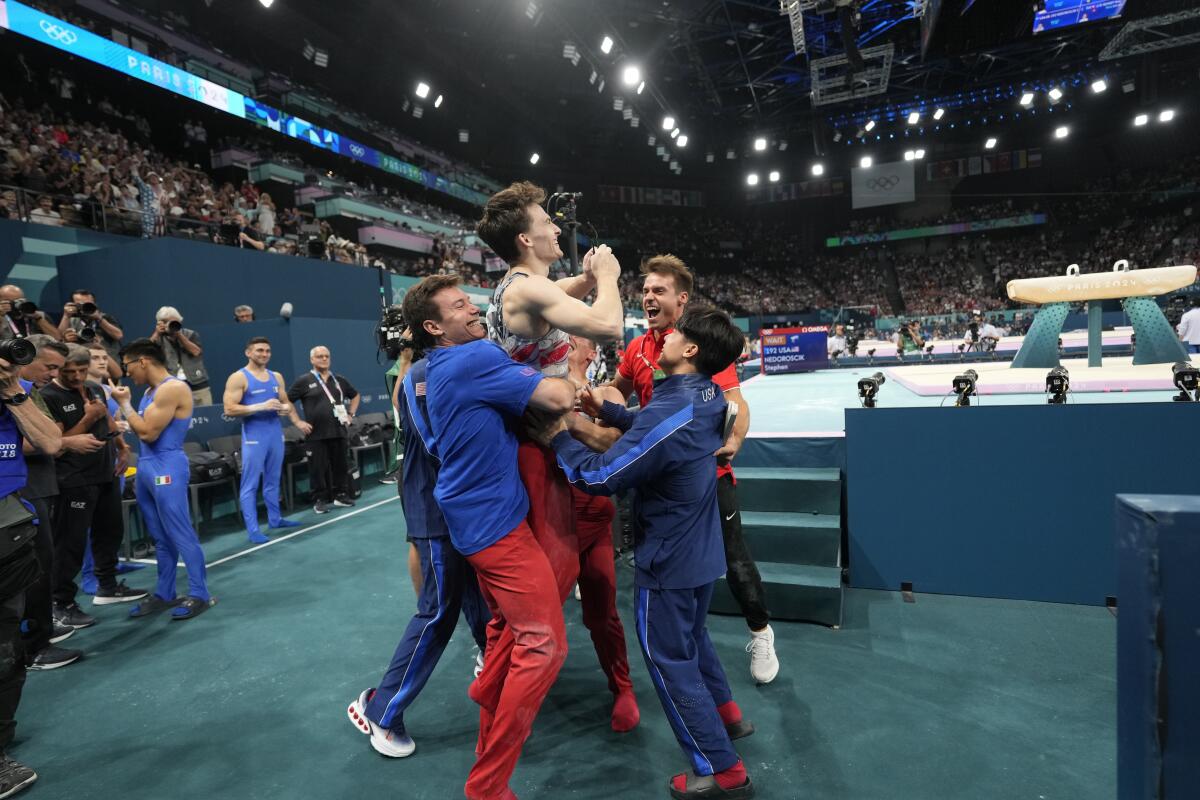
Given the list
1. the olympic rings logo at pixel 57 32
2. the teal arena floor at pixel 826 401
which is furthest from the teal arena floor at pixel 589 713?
the olympic rings logo at pixel 57 32

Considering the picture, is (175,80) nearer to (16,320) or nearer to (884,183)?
(16,320)

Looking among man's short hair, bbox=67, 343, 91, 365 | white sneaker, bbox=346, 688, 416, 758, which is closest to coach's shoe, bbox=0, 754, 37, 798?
white sneaker, bbox=346, 688, 416, 758

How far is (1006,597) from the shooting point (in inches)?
139

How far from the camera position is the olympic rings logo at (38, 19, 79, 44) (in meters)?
12.6

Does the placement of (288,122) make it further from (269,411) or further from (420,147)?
(269,411)

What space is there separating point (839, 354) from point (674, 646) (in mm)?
12439

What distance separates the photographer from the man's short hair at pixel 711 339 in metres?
2.01

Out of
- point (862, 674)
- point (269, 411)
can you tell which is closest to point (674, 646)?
point (862, 674)

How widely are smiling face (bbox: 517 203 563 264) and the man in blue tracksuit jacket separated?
0.60 metres

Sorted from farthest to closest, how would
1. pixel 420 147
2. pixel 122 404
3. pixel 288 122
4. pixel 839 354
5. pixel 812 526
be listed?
pixel 420 147
pixel 288 122
pixel 839 354
pixel 122 404
pixel 812 526

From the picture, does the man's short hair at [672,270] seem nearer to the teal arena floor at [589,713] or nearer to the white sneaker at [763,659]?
the white sneaker at [763,659]

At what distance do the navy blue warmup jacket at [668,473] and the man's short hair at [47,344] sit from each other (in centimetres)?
271

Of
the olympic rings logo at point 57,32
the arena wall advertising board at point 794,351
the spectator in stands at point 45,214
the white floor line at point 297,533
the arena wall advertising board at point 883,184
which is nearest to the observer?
the white floor line at point 297,533

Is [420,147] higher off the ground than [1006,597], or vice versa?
[420,147]
